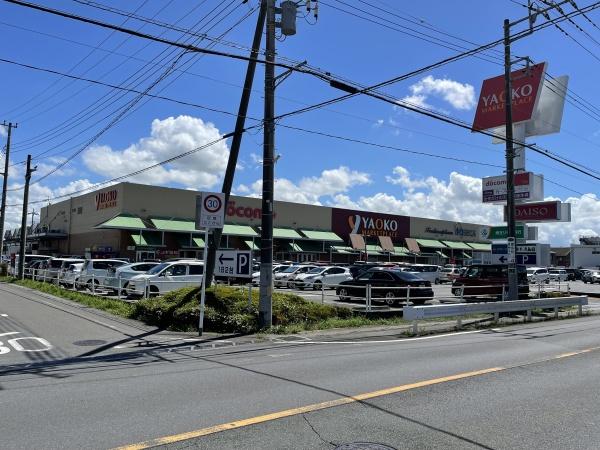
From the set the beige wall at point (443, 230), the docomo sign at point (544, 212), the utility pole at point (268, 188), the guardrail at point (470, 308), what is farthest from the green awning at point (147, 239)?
the beige wall at point (443, 230)

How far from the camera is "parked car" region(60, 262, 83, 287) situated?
2533 centimetres

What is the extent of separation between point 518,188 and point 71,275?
23.7 meters

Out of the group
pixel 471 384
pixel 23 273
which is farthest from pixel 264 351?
pixel 23 273

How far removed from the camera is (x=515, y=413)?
6.16 meters

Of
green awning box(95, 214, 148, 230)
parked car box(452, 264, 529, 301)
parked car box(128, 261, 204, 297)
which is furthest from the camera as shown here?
green awning box(95, 214, 148, 230)

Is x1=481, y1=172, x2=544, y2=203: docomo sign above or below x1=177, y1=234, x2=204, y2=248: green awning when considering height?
above

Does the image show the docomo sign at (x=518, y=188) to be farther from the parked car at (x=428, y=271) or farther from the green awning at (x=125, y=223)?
the green awning at (x=125, y=223)

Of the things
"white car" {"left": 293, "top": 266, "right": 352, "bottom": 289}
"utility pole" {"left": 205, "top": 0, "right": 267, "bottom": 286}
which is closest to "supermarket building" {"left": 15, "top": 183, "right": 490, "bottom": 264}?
"white car" {"left": 293, "top": 266, "right": 352, "bottom": 289}

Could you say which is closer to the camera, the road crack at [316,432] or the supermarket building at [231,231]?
the road crack at [316,432]

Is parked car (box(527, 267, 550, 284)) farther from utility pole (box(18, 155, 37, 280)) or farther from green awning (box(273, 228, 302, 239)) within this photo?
utility pole (box(18, 155, 37, 280))

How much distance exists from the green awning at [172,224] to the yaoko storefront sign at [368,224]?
17.8 m

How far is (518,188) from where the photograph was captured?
29781mm

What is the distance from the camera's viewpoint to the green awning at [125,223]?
40.8 m

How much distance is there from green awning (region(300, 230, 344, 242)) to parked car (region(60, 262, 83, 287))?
28196 millimetres
